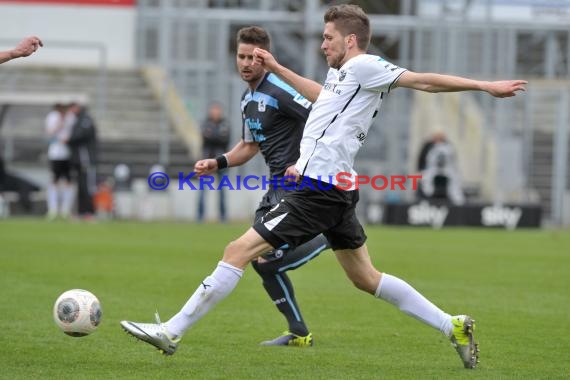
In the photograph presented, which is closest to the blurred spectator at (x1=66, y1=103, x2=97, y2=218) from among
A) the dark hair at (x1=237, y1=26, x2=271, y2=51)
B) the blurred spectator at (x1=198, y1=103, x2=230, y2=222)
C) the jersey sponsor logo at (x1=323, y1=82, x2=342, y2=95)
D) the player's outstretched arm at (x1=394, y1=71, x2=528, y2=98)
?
the blurred spectator at (x1=198, y1=103, x2=230, y2=222)

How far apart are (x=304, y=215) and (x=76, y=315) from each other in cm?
153

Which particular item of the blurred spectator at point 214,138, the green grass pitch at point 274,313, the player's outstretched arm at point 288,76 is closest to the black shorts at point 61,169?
the blurred spectator at point 214,138

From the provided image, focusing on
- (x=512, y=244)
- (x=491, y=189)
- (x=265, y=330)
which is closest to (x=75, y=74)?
(x=491, y=189)

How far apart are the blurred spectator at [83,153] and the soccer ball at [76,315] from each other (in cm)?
1661

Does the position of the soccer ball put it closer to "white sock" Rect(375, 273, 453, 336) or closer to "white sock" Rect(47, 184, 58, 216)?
"white sock" Rect(375, 273, 453, 336)

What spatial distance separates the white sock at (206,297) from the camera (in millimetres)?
7094

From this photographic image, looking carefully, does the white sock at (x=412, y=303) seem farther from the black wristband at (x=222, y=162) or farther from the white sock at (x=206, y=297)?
the black wristband at (x=222, y=162)

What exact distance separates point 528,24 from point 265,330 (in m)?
21.4

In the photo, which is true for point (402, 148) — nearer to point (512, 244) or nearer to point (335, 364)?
point (512, 244)

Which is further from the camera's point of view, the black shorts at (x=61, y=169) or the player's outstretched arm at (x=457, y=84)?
the black shorts at (x=61, y=169)

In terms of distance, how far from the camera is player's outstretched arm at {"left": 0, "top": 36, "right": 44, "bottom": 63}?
8.01 meters

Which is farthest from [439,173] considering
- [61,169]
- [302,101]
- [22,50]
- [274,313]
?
[22,50]

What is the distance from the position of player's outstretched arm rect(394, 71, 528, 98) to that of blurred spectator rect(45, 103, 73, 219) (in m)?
17.7

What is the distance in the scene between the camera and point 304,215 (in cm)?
725
